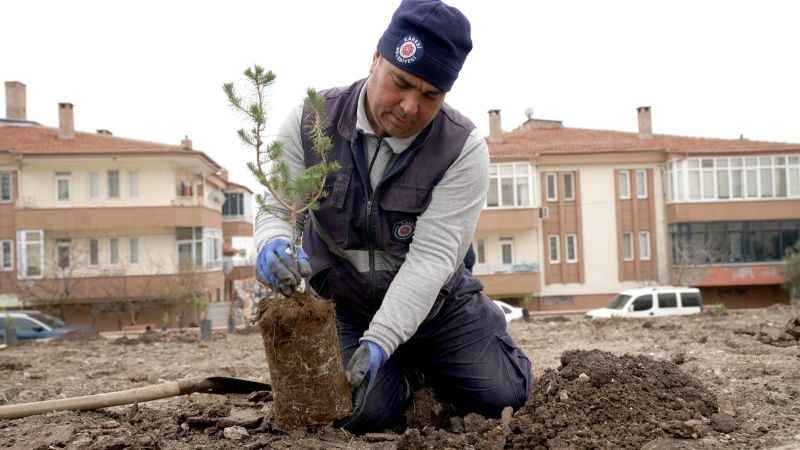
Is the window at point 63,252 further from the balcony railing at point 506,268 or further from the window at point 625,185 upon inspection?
the window at point 625,185

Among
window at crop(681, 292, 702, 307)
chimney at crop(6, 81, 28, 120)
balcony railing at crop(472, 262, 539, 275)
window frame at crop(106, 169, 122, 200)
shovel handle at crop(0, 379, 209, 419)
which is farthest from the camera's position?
chimney at crop(6, 81, 28, 120)

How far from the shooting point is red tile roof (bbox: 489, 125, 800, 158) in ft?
90.3

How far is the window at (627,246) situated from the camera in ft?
91.4

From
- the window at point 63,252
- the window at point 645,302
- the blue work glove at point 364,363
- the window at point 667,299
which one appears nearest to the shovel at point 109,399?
the blue work glove at point 364,363

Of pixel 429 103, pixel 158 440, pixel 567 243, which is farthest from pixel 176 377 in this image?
pixel 567 243

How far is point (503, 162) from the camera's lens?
87.8 feet

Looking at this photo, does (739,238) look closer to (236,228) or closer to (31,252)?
(236,228)

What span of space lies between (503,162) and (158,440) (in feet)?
80.8

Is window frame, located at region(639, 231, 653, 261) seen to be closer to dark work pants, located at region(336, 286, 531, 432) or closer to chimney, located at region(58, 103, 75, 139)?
chimney, located at region(58, 103, 75, 139)

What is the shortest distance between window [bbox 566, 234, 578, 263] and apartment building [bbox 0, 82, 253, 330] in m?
13.6

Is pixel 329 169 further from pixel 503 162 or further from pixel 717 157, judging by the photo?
pixel 717 157

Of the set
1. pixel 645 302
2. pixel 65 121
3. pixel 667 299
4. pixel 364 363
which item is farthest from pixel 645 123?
pixel 364 363

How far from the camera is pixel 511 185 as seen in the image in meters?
26.8

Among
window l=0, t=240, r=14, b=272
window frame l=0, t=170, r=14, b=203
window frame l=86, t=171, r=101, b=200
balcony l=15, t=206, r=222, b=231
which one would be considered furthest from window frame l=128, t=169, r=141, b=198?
window l=0, t=240, r=14, b=272
